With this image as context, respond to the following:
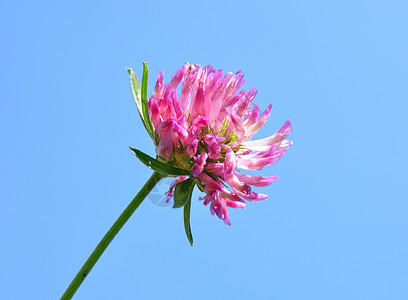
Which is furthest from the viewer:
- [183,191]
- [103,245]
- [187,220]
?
[187,220]

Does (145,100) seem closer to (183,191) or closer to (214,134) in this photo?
(214,134)

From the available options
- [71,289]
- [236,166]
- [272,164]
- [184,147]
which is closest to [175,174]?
[184,147]

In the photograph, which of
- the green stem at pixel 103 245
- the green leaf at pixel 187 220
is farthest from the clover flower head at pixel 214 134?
the green stem at pixel 103 245

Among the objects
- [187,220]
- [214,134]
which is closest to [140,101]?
[214,134]

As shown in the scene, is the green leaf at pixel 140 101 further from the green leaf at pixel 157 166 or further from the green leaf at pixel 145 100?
the green leaf at pixel 157 166

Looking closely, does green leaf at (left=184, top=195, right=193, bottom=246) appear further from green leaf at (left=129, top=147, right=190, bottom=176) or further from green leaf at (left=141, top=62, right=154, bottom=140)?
green leaf at (left=141, top=62, right=154, bottom=140)

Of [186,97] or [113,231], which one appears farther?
[186,97]

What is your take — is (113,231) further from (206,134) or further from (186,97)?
(186,97)

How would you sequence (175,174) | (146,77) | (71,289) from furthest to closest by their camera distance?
(146,77), (175,174), (71,289)
